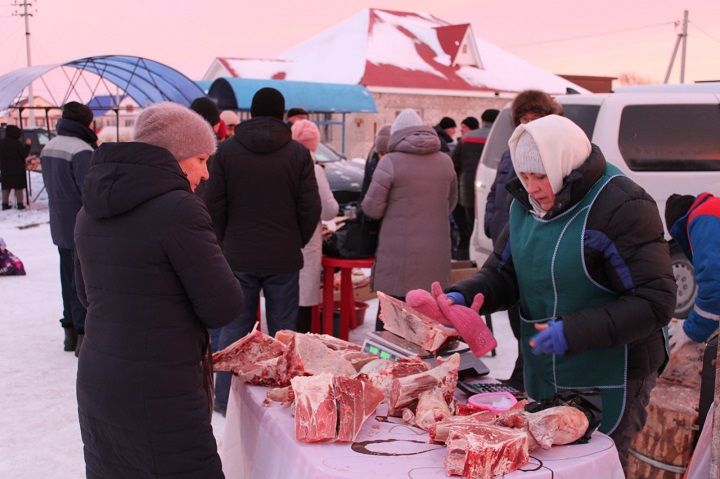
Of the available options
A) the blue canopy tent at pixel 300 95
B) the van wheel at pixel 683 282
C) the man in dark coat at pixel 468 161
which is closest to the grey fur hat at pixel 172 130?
the van wheel at pixel 683 282

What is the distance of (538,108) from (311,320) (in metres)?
2.64

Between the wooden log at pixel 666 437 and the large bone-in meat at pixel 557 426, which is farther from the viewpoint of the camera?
the wooden log at pixel 666 437

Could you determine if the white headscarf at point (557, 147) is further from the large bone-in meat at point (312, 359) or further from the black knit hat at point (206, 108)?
the black knit hat at point (206, 108)

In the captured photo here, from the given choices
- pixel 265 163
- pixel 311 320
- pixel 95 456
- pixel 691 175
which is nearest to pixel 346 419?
pixel 95 456

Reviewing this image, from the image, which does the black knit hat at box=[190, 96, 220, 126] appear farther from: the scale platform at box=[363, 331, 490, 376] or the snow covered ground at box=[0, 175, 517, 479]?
the scale platform at box=[363, 331, 490, 376]

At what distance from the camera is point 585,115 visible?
710 cm

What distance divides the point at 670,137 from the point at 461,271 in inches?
106

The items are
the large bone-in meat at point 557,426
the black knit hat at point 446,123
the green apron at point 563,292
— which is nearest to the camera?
the large bone-in meat at point 557,426

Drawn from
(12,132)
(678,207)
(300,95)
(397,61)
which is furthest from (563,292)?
(397,61)

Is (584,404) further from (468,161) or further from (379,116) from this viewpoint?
(379,116)

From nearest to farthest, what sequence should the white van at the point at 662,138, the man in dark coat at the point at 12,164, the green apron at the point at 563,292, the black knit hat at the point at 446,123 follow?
the green apron at the point at 563,292 < the white van at the point at 662,138 < the black knit hat at the point at 446,123 < the man in dark coat at the point at 12,164

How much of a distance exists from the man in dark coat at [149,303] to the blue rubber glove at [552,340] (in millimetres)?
1028

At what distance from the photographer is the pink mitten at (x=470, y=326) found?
282 cm

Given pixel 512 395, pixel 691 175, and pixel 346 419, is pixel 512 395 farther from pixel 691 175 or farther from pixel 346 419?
pixel 691 175
